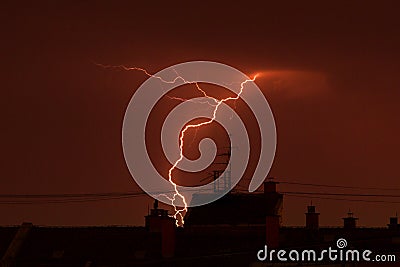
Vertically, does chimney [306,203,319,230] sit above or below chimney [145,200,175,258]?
above

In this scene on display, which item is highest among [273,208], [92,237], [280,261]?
[273,208]

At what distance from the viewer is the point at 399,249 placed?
206 ft

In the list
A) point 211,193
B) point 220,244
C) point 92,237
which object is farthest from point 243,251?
point 211,193

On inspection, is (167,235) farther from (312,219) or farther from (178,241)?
(312,219)

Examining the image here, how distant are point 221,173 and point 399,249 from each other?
72.0ft

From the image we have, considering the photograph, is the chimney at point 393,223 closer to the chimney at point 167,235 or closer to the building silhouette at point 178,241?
the building silhouette at point 178,241

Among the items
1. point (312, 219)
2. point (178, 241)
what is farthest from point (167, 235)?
point (312, 219)

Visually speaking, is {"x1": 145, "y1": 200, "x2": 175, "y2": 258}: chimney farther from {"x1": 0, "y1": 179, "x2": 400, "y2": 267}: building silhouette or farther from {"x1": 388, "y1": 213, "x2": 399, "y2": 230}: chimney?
{"x1": 388, "y1": 213, "x2": 399, "y2": 230}: chimney

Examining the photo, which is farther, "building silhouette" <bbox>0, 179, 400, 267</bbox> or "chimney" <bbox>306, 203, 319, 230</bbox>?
"chimney" <bbox>306, 203, 319, 230</bbox>

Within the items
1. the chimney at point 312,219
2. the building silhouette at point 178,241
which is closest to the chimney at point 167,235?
the building silhouette at point 178,241

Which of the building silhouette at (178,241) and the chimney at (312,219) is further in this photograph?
the chimney at (312,219)

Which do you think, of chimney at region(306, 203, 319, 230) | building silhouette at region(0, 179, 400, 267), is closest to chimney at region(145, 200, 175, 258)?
building silhouette at region(0, 179, 400, 267)

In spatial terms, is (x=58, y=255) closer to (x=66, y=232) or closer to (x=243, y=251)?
(x=66, y=232)

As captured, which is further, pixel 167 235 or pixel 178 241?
pixel 178 241
